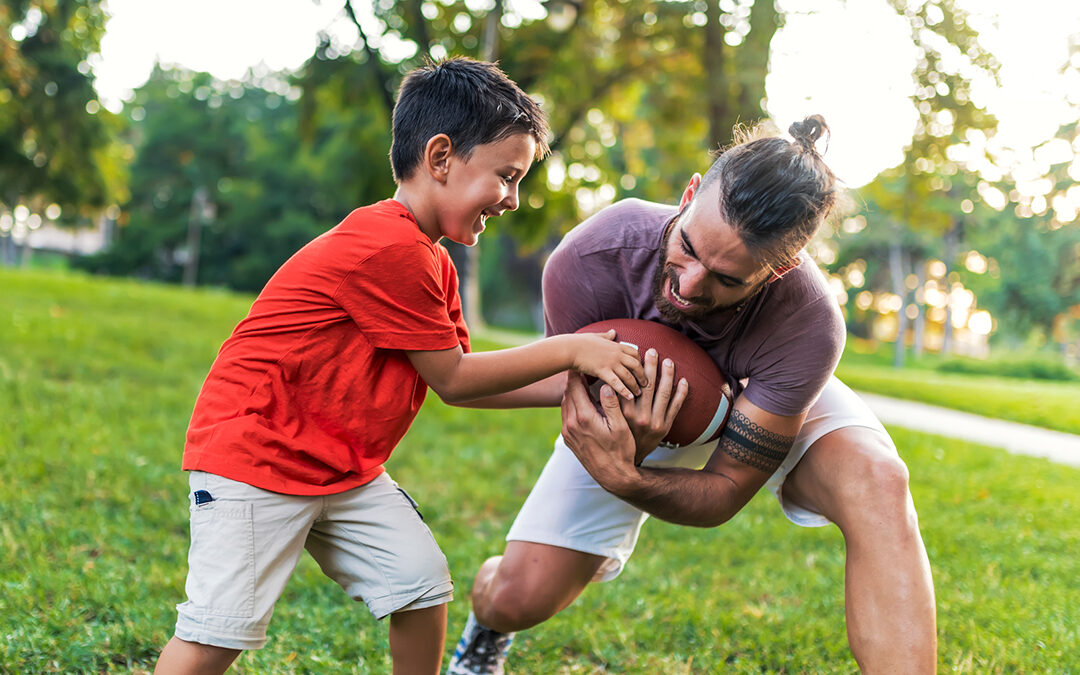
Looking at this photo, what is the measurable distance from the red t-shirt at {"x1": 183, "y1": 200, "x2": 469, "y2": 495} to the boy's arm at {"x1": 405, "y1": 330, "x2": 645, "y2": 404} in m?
0.07

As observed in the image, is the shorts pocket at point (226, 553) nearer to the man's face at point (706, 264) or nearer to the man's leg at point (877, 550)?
the man's face at point (706, 264)

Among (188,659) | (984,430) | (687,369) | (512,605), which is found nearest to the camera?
(188,659)

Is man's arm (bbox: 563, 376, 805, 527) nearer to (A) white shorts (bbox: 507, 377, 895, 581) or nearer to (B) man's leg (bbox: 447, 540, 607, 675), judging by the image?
(A) white shorts (bbox: 507, 377, 895, 581)

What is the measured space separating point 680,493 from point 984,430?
30.3 ft

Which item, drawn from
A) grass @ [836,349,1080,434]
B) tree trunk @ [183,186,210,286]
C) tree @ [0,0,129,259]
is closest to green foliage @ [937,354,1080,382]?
grass @ [836,349,1080,434]

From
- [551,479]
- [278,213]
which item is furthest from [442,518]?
[278,213]

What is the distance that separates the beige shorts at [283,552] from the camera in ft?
7.36

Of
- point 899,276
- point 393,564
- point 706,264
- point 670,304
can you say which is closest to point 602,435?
point 670,304

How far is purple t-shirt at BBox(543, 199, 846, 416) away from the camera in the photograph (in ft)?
8.88

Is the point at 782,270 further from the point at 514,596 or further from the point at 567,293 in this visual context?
the point at 514,596

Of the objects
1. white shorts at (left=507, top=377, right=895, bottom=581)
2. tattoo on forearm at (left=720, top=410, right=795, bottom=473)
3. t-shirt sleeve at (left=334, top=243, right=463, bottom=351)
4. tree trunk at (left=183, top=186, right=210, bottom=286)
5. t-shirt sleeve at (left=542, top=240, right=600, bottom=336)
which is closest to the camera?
t-shirt sleeve at (left=334, top=243, right=463, bottom=351)

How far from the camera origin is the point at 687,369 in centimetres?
280

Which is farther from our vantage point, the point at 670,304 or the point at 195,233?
the point at 195,233

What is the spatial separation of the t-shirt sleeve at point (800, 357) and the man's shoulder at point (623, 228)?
507mm
